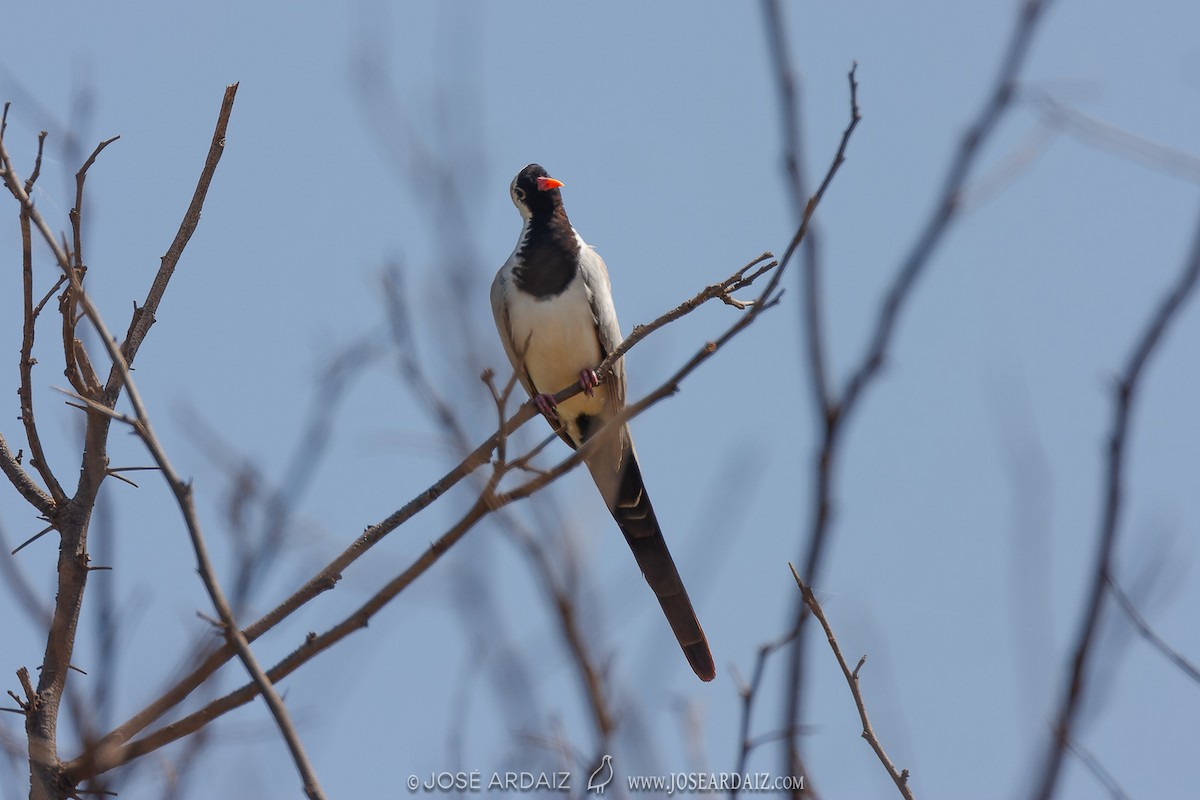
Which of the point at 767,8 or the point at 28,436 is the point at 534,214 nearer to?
the point at 28,436

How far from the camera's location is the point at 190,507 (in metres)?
1.90

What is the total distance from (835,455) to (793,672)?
0.26 m

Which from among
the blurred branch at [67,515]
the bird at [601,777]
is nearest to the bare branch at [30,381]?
the blurred branch at [67,515]

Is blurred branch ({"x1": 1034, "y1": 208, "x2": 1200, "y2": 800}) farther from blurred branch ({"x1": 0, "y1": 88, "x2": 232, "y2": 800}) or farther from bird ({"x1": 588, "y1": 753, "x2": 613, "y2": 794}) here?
blurred branch ({"x1": 0, "y1": 88, "x2": 232, "y2": 800})

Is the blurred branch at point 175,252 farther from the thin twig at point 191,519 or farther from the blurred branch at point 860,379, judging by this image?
the blurred branch at point 860,379

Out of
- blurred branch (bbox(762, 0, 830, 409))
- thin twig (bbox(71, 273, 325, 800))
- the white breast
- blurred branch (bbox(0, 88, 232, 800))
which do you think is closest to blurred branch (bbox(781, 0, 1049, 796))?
blurred branch (bbox(762, 0, 830, 409))

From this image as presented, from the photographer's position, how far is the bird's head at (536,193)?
5445 mm

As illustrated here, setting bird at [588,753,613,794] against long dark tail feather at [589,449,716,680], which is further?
long dark tail feather at [589,449,716,680]

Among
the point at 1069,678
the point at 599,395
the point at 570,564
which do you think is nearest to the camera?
the point at 1069,678

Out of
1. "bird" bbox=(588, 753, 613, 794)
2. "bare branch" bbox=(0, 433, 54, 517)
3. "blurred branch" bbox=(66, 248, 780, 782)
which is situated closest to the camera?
"bird" bbox=(588, 753, 613, 794)

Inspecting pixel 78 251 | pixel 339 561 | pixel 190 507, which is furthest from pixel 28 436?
pixel 190 507

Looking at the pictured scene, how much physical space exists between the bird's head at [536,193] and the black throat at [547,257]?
0.16ft

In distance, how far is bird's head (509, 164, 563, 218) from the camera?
17.9 ft

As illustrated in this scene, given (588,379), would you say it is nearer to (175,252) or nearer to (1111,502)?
(175,252)
